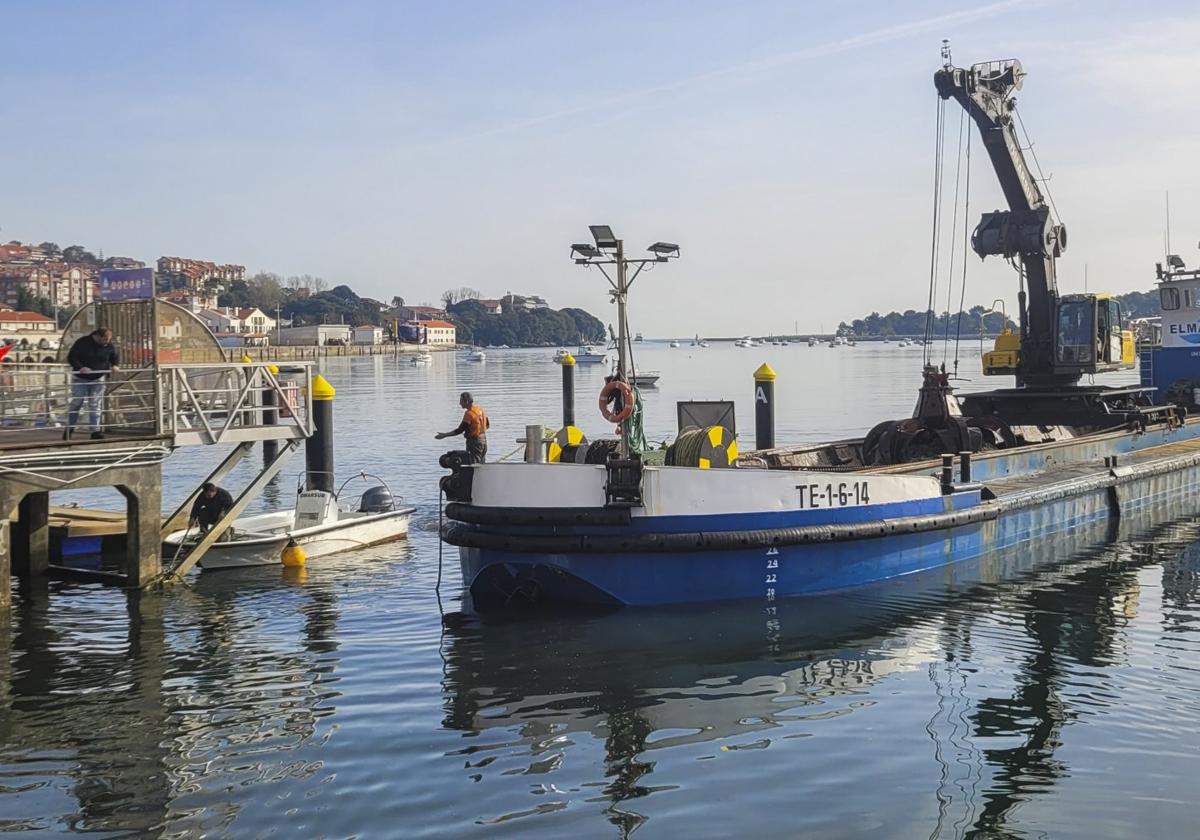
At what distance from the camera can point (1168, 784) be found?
7.84 m

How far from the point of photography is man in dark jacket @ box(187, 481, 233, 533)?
1532 centimetres

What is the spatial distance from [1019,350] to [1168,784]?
1490 cm

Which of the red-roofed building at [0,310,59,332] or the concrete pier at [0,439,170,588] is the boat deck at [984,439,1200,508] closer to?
the concrete pier at [0,439,170,588]

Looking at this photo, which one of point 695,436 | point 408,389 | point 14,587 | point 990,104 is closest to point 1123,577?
point 695,436

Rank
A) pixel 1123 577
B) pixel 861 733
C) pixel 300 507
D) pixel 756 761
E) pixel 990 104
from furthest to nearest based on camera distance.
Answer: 1. pixel 990 104
2. pixel 300 507
3. pixel 1123 577
4. pixel 861 733
5. pixel 756 761

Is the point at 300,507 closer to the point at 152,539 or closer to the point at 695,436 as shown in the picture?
the point at 152,539

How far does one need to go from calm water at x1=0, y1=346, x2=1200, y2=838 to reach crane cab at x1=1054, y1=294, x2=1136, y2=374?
6761 mm

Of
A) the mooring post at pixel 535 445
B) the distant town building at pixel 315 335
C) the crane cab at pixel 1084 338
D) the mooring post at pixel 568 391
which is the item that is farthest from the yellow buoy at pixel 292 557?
the distant town building at pixel 315 335

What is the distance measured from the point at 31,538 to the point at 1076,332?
1698cm

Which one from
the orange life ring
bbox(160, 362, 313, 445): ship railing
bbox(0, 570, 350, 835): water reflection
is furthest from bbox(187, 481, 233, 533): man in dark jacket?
the orange life ring

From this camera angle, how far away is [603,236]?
38.0 feet

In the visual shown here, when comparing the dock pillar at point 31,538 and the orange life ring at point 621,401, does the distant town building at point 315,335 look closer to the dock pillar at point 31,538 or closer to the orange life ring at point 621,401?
the dock pillar at point 31,538

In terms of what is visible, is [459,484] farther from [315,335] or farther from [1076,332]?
[315,335]

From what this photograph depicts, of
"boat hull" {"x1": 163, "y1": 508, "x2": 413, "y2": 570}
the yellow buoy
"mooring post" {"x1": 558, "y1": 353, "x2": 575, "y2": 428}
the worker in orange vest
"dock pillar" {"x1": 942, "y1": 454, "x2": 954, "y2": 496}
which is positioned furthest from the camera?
"mooring post" {"x1": 558, "y1": 353, "x2": 575, "y2": 428}
